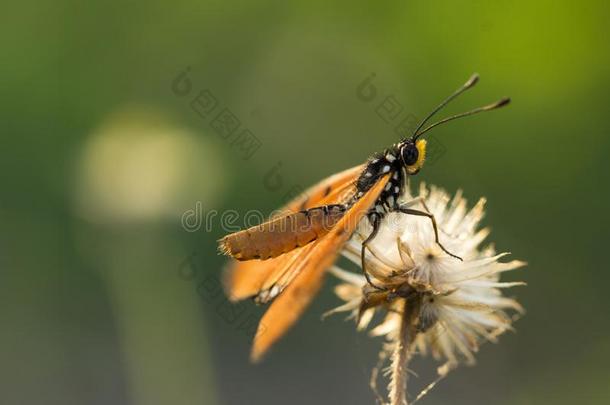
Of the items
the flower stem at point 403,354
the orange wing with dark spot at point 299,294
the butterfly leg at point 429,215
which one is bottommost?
the flower stem at point 403,354

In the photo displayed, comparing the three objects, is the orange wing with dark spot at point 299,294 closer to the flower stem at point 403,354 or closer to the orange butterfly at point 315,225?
the orange butterfly at point 315,225

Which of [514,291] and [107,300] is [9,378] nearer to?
[107,300]

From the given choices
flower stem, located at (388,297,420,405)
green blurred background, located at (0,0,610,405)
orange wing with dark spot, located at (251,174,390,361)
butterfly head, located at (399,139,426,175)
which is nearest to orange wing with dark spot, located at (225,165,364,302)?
butterfly head, located at (399,139,426,175)

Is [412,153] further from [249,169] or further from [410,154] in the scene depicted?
[249,169]

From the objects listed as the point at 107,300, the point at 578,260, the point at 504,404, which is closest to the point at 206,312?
the point at 107,300

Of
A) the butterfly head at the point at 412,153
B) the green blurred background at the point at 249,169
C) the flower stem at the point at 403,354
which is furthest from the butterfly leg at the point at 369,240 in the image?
the green blurred background at the point at 249,169

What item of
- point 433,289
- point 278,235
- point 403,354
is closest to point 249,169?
point 278,235

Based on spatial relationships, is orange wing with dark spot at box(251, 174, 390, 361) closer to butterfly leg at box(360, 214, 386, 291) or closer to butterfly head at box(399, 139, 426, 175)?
butterfly leg at box(360, 214, 386, 291)
